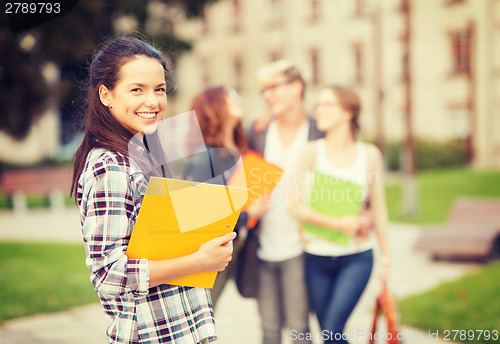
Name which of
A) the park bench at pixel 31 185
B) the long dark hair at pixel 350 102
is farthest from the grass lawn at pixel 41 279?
the park bench at pixel 31 185

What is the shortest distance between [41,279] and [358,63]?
24791 mm

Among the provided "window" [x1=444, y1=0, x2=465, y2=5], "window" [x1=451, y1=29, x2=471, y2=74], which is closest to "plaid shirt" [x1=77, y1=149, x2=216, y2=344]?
"window" [x1=451, y1=29, x2=471, y2=74]

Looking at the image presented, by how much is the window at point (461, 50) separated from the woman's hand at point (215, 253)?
24.7 m

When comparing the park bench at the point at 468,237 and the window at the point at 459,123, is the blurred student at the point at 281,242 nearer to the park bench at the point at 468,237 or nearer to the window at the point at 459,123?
the park bench at the point at 468,237

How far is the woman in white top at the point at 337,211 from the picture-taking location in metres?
3.20

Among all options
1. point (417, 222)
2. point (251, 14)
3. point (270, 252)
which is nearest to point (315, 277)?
point (270, 252)

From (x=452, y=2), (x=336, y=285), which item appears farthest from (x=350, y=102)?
(x=452, y=2)

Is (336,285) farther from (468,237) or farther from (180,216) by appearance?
(468,237)

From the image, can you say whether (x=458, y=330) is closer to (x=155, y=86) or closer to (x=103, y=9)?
(x=155, y=86)

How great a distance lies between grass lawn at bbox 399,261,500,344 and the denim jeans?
1619mm

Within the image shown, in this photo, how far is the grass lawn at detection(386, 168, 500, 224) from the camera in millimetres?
11740

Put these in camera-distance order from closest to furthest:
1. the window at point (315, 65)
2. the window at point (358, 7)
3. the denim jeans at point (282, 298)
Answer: the denim jeans at point (282, 298) → the window at point (358, 7) → the window at point (315, 65)

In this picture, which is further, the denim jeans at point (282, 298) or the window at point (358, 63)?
the window at point (358, 63)

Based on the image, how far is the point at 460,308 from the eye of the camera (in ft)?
16.2
